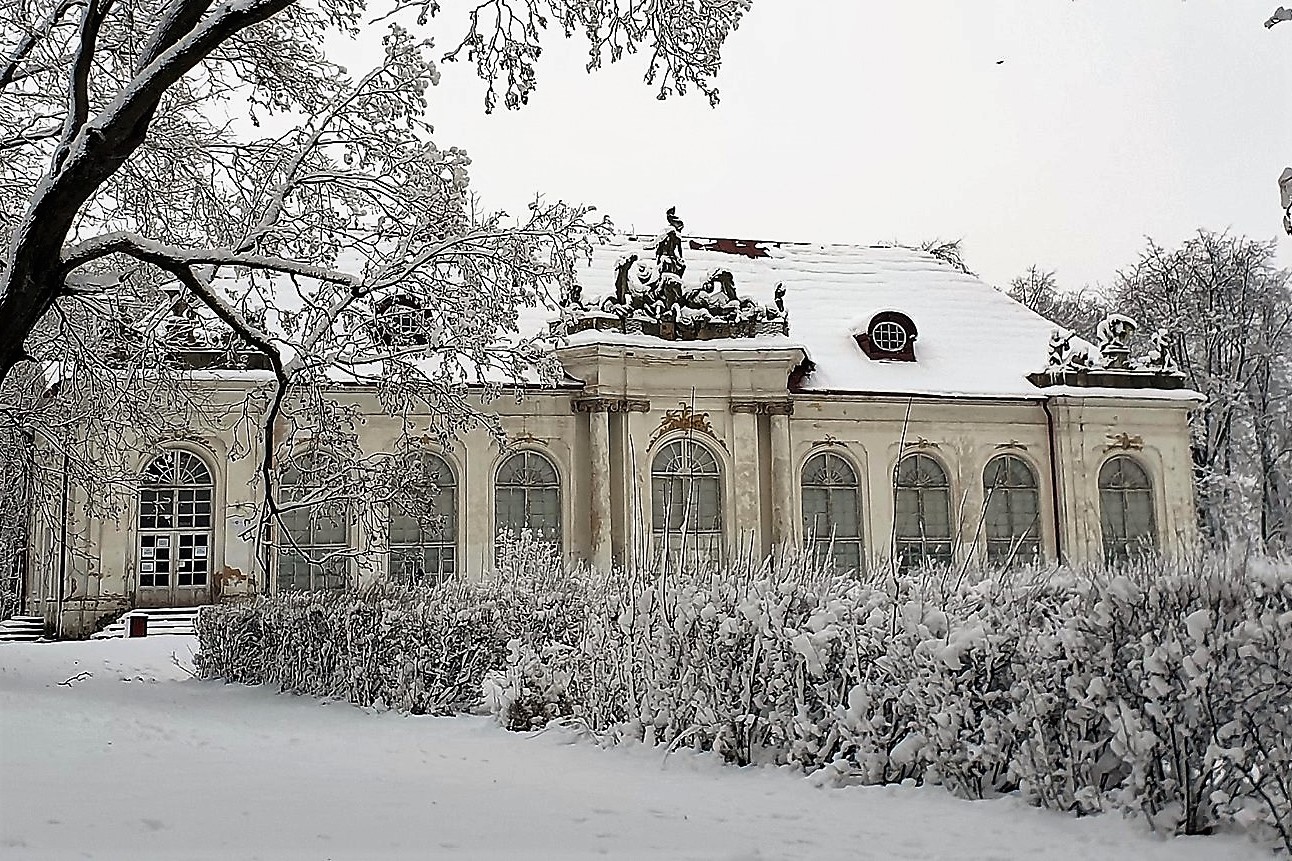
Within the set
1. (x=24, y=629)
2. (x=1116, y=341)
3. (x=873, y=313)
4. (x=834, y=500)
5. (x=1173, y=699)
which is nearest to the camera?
(x=1173, y=699)

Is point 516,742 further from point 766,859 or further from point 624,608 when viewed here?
point 766,859

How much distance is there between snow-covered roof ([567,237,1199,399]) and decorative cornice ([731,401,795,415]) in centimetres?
89

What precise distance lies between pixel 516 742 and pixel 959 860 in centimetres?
474

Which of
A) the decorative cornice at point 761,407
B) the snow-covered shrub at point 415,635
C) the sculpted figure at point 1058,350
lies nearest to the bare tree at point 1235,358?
the sculpted figure at point 1058,350

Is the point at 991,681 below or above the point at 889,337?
below

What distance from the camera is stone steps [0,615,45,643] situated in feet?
80.2

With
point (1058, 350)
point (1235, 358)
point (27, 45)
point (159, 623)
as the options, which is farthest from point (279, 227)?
point (1235, 358)

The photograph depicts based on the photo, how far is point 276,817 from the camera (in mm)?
6152

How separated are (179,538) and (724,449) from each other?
1091cm

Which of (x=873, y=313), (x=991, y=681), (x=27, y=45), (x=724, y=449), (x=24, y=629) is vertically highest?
(x=873, y=313)

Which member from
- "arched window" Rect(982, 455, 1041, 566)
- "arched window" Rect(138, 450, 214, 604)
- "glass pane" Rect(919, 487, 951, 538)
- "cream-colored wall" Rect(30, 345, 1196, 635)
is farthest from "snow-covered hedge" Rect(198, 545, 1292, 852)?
"arched window" Rect(982, 455, 1041, 566)

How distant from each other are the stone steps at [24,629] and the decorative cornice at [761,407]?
13.9 meters

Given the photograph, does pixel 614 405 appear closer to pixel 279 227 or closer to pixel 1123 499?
pixel 1123 499

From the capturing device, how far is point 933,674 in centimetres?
709
